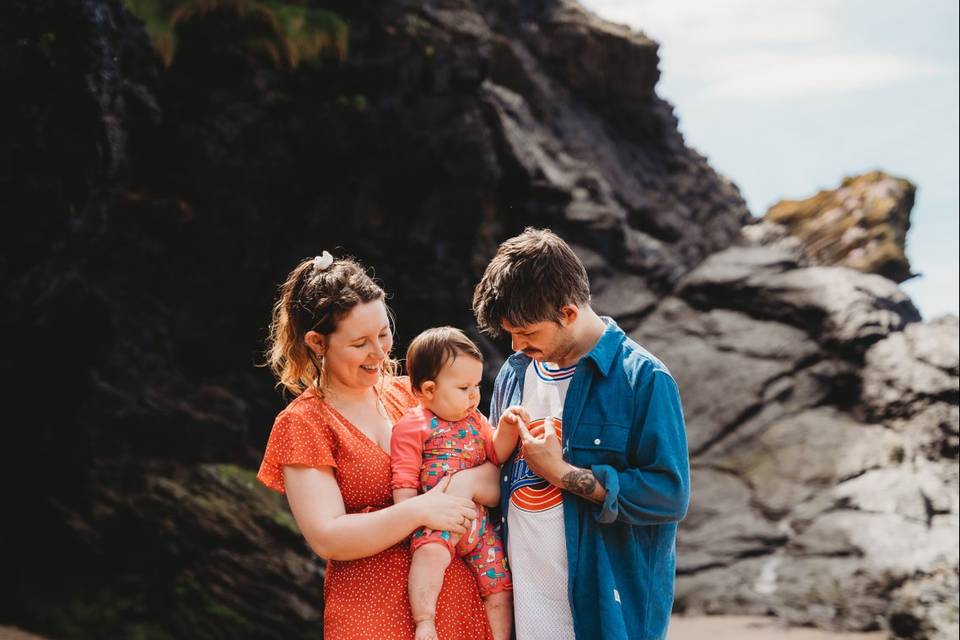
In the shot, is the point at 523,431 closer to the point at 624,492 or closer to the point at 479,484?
the point at 479,484

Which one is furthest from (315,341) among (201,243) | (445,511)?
(201,243)

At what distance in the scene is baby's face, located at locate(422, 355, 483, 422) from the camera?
3322mm

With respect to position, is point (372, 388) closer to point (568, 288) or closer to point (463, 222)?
point (568, 288)

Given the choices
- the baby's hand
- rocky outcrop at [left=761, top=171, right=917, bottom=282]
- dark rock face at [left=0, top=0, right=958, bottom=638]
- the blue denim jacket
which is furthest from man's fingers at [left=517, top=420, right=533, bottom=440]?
rocky outcrop at [left=761, top=171, right=917, bottom=282]

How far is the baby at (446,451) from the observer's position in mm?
3057

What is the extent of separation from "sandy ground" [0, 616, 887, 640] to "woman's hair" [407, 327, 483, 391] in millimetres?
8924

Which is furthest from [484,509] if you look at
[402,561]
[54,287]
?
[54,287]

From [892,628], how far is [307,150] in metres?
9.32

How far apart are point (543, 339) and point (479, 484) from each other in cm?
54

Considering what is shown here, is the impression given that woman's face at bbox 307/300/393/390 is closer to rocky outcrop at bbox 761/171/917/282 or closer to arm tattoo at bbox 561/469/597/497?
arm tattoo at bbox 561/469/597/497

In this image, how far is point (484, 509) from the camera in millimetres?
3326

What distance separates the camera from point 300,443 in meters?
3.07

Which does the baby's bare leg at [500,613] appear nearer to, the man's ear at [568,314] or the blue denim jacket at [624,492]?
the blue denim jacket at [624,492]

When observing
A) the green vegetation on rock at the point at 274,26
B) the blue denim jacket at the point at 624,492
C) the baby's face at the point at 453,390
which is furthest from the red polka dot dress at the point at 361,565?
the green vegetation on rock at the point at 274,26
